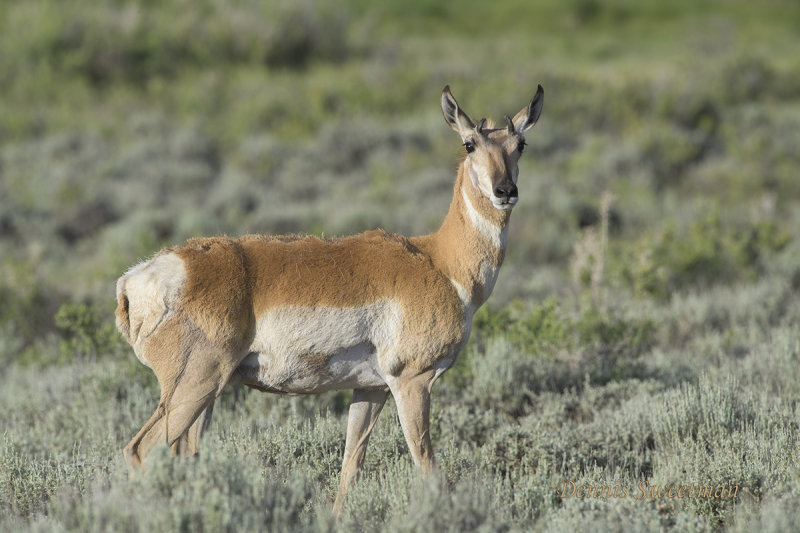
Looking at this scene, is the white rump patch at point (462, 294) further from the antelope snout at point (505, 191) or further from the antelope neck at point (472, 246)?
the antelope snout at point (505, 191)

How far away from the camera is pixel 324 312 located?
4574 mm

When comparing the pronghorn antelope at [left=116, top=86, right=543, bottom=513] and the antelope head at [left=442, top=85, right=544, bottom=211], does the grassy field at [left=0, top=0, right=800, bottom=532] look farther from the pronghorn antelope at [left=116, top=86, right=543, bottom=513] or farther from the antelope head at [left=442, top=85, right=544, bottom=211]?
the antelope head at [left=442, top=85, right=544, bottom=211]

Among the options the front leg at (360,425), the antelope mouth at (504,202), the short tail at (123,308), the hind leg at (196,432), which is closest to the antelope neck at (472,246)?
the antelope mouth at (504,202)

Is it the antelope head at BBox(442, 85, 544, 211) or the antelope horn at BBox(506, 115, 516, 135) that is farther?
the antelope horn at BBox(506, 115, 516, 135)

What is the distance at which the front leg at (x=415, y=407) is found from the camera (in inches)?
185

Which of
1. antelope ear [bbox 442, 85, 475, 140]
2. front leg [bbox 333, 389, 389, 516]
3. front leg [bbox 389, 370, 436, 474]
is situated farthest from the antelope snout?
front leg [bbox 333, 389, 389, 516]

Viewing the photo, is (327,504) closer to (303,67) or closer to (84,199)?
(84,199)

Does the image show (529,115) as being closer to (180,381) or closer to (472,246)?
(472,246)

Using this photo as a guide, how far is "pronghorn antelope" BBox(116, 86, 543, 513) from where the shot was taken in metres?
4.43

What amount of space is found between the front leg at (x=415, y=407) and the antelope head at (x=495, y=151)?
1104 millimetres

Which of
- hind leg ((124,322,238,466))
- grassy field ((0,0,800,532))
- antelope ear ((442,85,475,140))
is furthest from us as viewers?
antelope ear ((442,85,475,140))

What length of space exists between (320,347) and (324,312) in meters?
0.19

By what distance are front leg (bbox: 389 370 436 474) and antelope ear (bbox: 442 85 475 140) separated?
1510 millimetres

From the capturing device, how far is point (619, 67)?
27.9 m
